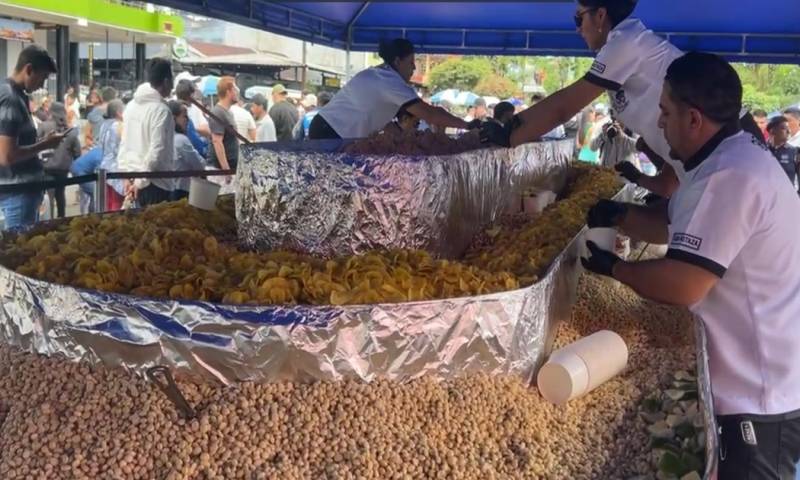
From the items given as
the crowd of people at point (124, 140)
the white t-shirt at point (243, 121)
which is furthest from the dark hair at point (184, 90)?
the white t-shirt at point (243, 121)

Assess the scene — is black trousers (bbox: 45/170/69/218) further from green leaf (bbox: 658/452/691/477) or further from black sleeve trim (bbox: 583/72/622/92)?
green leaf (bbox: 658/452/691/477)

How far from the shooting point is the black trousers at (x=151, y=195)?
16.7 ft

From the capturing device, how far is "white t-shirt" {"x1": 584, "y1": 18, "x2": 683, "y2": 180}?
258 centimetres

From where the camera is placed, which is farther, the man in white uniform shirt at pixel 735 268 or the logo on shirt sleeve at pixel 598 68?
the logo on shirt sleeve at pixel 598 68

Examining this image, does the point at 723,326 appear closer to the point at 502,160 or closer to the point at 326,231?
the point at 326,231

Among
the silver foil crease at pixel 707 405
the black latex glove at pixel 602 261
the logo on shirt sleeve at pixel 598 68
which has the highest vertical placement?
Answer: the logo on shirt sleeve at pixel 598 68

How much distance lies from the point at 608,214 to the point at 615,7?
0.81 metres

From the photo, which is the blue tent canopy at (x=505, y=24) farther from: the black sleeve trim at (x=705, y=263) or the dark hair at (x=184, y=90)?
the black sleeve trim at (x=705, y=263)

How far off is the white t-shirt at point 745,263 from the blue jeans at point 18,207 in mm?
3478

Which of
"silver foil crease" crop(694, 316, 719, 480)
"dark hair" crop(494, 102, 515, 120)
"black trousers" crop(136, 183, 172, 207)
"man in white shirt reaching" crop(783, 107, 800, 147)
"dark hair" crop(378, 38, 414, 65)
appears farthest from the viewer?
"man in white shirt reaching" crop(783, 107, 800, 147)

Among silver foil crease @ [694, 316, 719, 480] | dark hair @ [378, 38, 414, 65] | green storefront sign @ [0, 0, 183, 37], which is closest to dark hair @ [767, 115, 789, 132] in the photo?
dark hair @ [378, 38, 414, 65]

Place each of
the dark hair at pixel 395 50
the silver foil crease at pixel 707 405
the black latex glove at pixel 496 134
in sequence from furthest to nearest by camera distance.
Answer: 1. the dark hair at pixel 395 50
2. the black latex glove at pixel 496 134
3. the silver foil crease at pixel 707 405

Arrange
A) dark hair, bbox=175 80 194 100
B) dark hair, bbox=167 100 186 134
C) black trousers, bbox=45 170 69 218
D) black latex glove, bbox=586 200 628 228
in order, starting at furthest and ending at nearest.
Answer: dark hair, bbox=167 100 186 134
dark hair, bbox=175 80 194 100
black trousers, bbox=45 170 69 218
black latex glove, bbox=586 200 628 228

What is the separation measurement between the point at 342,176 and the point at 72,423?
1.04m
